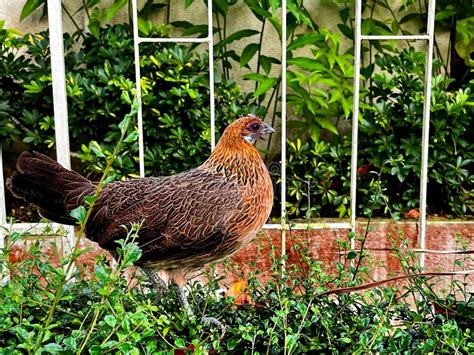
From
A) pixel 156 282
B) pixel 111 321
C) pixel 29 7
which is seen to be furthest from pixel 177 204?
pixel 29 7

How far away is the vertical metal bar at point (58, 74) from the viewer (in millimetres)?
2158

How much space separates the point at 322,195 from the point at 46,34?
4.58 ft

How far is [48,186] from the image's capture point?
1.67 metres

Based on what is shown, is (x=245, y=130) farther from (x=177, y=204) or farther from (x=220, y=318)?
(x=220, y=318)

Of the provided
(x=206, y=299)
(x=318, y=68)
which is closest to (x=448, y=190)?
(x=318, y=68)

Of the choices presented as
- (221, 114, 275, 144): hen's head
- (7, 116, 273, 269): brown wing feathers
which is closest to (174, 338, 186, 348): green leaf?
(7, 116, 273, 269): brown wing feathers

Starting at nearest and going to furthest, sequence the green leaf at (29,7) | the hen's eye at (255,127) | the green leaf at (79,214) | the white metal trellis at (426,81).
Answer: the green leaf at (79,214)
the hen's eye at (255,127)
the white metal trellis at (426,81)
the green leaf at (29,7)

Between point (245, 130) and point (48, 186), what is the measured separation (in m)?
0.54

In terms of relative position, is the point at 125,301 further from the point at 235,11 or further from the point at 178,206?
the point at 235,11

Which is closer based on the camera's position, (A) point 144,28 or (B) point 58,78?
(B) point 58,78

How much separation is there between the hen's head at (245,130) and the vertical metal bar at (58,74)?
0.74m

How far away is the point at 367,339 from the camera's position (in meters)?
1.39

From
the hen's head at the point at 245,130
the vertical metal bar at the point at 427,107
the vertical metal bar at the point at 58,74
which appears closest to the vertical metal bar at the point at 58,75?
the vertical metal bar at the point at 58,74

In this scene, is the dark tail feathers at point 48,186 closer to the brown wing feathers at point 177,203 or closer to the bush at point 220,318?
the brown wing feathers at point 177,203
